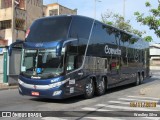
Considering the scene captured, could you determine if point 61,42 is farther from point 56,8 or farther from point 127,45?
point 56,8

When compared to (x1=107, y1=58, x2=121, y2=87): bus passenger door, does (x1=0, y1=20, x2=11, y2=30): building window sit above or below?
above

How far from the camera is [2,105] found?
1300 cm

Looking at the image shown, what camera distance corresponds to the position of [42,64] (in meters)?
13.6

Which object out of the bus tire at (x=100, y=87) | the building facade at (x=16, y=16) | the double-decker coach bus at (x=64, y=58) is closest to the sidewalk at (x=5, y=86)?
the double-decker coach bus at (x=64, y=58)

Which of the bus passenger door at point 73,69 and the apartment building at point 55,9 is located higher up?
the apartment building at point 55,9

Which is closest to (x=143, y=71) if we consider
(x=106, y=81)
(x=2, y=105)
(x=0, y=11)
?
(x=106, y=81)

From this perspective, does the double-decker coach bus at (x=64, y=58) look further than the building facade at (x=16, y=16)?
No

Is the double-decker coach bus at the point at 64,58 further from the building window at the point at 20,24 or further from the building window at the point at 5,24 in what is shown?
the building window at the point at 5,24

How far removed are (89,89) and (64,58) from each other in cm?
284

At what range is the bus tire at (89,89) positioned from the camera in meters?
15.4

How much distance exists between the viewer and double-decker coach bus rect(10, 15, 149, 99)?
43.9ft

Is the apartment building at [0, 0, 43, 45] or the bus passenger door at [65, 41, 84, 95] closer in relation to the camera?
the bus passenger door at [65, 41, 84, 95]

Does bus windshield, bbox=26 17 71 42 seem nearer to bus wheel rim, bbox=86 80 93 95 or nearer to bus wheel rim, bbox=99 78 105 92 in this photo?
bus wheel rim, bbox=86 80 93 95

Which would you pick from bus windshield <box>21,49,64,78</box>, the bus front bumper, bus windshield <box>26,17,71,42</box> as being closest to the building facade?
bus windshield <box>26,17,71,42</box>
